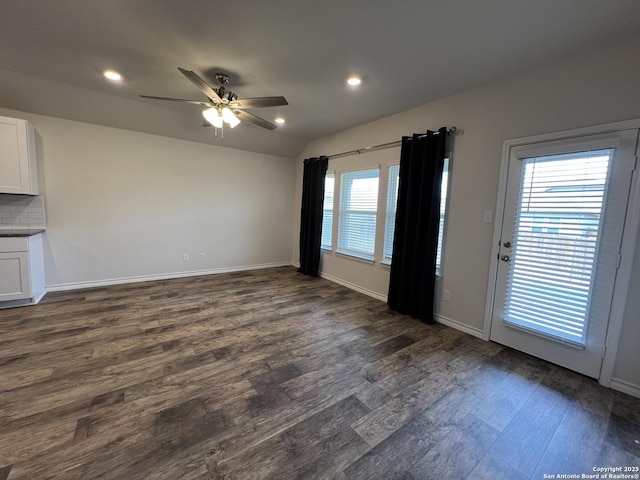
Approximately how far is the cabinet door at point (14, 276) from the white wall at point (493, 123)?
15.3 ft

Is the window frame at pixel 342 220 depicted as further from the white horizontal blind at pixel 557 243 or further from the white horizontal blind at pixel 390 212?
the white horizontal blind at pixel 557 243

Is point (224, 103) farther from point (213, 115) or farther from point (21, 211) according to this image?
point (21, 211)

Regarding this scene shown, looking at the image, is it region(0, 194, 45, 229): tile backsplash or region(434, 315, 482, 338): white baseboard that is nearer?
region(434, 315, 482, 338): white baseboard

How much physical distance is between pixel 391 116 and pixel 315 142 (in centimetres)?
192

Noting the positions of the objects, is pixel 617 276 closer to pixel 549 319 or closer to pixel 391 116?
pixel 549 319

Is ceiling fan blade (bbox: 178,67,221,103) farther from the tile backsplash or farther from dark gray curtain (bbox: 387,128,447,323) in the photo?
the tile backsplash

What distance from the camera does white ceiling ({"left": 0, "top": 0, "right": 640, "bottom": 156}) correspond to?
185cm

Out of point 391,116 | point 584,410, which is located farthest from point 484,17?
point 584,410

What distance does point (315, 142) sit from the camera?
5320 mm

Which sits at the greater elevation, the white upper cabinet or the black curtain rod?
the black curtain rod

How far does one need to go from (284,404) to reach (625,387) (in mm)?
2689

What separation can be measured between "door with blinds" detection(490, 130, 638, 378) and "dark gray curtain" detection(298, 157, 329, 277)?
3.08 meters

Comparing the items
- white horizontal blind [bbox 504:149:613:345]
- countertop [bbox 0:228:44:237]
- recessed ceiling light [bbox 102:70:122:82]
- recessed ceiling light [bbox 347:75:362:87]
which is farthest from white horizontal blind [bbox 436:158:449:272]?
countertop [bbox 0:228:44:237]

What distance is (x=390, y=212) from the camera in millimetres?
3924
